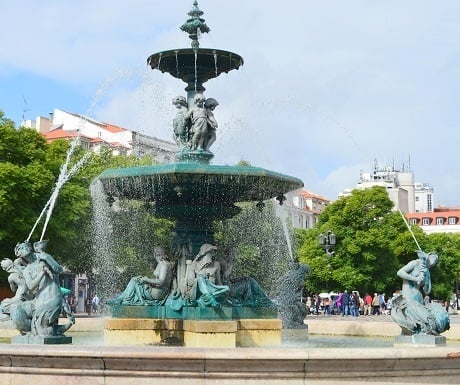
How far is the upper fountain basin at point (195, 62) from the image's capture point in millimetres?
14344

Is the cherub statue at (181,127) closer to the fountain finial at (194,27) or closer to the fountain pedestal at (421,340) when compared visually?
the fountain finial at (194,27)

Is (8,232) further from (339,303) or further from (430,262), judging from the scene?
(430,262)

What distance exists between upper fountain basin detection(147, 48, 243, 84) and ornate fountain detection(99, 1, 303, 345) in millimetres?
17

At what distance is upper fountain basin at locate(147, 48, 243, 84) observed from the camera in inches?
565

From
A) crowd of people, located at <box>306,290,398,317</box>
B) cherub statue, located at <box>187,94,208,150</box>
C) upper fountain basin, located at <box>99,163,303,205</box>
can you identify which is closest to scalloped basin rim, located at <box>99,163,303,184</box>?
upper fountain basin, located at <box>99,163,303,205</box>

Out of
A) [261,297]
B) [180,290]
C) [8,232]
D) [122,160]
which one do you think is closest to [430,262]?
[261,297]

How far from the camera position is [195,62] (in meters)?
14.6

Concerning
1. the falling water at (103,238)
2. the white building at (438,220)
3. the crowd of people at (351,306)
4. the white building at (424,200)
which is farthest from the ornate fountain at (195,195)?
the white building at (424,200)

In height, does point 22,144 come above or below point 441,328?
above

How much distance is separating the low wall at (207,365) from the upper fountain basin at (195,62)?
674cm

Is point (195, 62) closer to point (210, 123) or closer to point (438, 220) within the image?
point (210, 123)

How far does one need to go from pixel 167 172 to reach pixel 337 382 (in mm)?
5422

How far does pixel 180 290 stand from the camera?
14.0m

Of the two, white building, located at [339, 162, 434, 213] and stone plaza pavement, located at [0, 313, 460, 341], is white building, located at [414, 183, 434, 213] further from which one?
stone plaza pavement, located at [0, 313, 460, 341]
